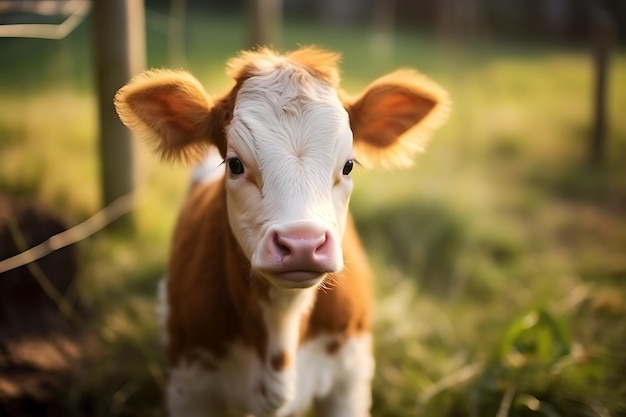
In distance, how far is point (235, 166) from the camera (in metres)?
2.41

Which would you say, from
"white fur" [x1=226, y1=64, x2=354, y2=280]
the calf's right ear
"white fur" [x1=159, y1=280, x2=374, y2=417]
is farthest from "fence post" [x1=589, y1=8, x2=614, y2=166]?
the calf's right ear

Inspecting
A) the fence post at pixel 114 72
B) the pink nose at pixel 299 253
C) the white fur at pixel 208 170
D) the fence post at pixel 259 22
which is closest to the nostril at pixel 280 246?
the pink nose at pixel 299 253

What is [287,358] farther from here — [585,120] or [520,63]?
[520,63]

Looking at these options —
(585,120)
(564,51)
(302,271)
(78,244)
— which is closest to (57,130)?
(78,244)

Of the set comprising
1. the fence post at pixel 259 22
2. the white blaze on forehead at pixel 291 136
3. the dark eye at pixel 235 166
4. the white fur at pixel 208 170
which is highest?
the white blaze on forehead at pixel 291 136

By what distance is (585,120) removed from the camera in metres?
7.48

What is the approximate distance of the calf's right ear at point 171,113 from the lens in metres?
2.58

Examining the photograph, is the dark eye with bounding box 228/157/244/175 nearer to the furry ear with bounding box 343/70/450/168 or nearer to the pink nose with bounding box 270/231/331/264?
the pink nose with bounding box 270/231/331/264

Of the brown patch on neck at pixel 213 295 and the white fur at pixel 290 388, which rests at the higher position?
the brown patch on neck at pixel 213 295

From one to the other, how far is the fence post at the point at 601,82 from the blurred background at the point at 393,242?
0.02 meters

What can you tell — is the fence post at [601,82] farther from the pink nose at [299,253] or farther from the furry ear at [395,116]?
the pink nose at [299,253]

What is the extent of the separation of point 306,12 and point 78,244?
9.44 meters

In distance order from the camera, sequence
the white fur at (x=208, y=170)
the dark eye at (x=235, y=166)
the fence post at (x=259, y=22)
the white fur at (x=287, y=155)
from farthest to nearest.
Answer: the fence post at (x=259, y=22)
the white fur at (x=208, y=170)
the dark eye at (x=235, y=166)
the white fur at (x=287, y=155)

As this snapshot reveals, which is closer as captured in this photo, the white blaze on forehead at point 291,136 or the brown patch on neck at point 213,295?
the white blaze on forehead at point 291,136
